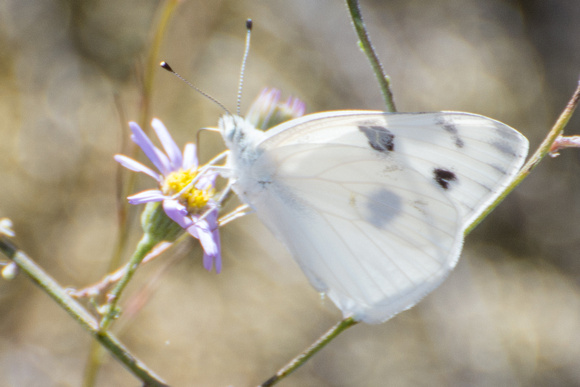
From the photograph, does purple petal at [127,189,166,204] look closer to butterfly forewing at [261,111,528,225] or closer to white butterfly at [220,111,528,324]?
white butterfly at [220,111,528,324]

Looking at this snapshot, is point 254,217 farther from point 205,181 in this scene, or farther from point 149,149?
point 149,149

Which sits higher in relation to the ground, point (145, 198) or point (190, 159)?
point (145, 198)

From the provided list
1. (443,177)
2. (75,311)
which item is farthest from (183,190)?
(443,177)

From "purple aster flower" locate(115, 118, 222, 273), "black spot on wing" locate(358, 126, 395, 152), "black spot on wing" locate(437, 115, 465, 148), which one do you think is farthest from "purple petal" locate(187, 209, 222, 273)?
"black spot on wing" locate(437, 115, 465, 148)

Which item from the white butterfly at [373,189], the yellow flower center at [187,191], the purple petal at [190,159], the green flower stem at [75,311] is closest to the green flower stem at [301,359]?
the white butterfly at [373,189]

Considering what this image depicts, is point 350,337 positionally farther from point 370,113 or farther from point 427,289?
point 370,113

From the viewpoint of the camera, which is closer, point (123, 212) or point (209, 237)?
point (209, 237)
